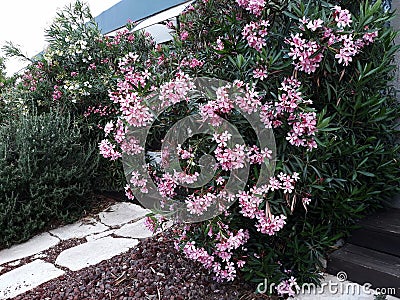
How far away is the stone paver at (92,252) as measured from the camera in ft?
7.72

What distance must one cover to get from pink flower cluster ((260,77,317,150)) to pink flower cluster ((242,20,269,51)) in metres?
0.22

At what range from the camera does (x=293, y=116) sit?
5.14ft

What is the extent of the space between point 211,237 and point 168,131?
568mm

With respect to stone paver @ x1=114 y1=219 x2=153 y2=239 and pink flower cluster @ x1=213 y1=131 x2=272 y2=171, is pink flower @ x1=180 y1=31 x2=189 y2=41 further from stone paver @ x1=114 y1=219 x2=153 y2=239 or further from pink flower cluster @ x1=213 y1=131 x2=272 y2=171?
stone paver @ x1=114 y1=219 x2=153 y2=239

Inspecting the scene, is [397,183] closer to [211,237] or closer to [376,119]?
[376,119]

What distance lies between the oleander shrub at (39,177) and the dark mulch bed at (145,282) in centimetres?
87

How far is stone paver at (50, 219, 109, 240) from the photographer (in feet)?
9.51

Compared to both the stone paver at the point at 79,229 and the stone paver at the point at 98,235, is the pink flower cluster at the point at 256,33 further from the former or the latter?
the stone paver at the point at 79,229

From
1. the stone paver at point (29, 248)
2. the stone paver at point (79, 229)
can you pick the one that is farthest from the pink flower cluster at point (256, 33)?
the stone paver at point (29, 248)

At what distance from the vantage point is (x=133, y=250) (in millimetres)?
2367

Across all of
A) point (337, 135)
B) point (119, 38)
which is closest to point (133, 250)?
point (337, 135)

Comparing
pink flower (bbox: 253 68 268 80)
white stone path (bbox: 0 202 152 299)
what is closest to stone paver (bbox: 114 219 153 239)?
white stone path (bbox: 0 202 152 299)

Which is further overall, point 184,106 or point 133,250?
point 133,250

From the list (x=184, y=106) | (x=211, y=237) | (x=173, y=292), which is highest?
(x=184, y=106)
